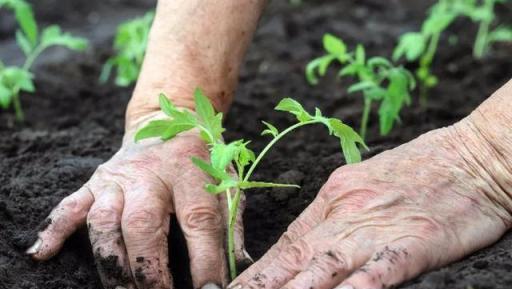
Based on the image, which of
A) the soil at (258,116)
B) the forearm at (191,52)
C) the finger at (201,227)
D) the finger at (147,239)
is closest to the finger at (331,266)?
the soil at (258,116)

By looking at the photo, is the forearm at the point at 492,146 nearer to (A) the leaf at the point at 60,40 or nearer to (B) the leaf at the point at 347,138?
(B) the leaf at the point at 347,138

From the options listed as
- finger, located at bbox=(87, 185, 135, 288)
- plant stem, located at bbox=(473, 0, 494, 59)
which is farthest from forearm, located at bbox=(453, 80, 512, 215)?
plant stem, located at bbox=(473, 0, 494, 59)

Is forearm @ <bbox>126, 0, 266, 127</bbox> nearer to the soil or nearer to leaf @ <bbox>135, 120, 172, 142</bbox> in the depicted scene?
the soil

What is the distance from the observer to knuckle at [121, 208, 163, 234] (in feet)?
7.52

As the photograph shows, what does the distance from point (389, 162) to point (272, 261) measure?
434mm

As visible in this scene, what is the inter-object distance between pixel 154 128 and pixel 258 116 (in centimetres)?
163

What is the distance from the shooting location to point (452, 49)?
482cm

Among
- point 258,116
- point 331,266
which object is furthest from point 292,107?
point 258,116

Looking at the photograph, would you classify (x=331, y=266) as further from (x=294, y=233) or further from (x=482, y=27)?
(x=482, y=27)

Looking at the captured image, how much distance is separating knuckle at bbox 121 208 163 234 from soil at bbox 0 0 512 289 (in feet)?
0.54

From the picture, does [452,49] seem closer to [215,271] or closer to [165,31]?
[165,31]

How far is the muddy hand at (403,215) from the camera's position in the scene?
202 cm

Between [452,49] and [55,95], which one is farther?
[452,49]

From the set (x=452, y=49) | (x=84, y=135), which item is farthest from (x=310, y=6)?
(x=84, y=135)
